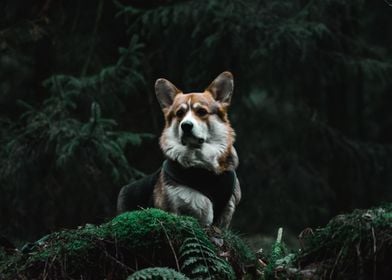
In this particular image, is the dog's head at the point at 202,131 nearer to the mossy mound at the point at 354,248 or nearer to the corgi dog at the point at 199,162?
the corgi dog at the point at 199,162

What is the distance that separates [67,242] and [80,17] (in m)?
9.36

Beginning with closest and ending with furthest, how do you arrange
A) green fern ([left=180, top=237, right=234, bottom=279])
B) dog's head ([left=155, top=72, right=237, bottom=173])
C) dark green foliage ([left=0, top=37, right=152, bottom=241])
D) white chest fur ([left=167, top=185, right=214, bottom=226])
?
green fern ([left=180, top=237, right=234, bottom=279]), white chest fur ([left=167, top=185, right=214, bottom=226]), dog's head ([left=155, top=72, right=237, bottom=173]), dark green foliage ([left=0, top=37, right=152, bottom=241])

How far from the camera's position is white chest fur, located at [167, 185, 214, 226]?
20.8 feet

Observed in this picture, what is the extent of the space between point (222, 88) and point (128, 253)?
2573mm

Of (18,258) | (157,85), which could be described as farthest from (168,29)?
(18,258)

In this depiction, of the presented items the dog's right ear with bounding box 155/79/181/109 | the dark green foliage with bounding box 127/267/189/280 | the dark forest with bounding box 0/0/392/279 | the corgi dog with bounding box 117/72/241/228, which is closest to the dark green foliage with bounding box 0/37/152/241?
the dark forest with bounding box 0/0/392/279

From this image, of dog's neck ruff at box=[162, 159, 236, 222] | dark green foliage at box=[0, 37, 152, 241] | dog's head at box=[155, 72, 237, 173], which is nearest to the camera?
dog's neck ruff at box=[162, 159, 236, 222]

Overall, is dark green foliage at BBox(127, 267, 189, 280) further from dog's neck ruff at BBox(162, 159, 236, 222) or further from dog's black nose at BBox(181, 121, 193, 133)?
dog's black nose at BBox(181, 121, 193, 133)

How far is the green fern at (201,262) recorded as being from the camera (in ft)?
15.1

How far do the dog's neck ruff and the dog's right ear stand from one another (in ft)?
2.53

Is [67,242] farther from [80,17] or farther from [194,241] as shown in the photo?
[80,17]

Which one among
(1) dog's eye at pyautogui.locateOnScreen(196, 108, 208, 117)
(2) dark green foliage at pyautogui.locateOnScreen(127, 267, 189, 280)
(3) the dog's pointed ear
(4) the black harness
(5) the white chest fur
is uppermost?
(3) the dog's pointed ear

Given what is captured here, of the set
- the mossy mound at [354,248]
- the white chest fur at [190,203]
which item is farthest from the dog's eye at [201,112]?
the mossy mound at [354,248]

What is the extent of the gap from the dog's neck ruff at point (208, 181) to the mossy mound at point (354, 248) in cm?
194
